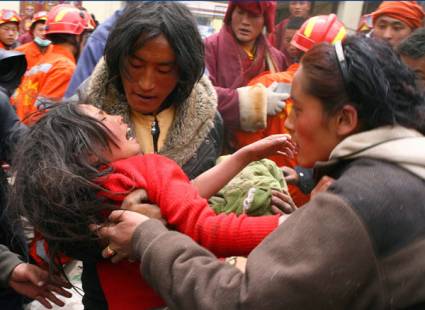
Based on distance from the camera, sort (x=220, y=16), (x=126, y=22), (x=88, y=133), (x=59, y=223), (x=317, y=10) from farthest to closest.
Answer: (x=317, y=10) → (x=220, y=16) → (x=126, y=22) → (x=88, y=133) → (x=59, y=223)

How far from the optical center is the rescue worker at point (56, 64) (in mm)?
4086

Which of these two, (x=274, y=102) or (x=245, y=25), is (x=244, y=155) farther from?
(x=245, y=25)

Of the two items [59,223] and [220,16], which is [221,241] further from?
[220,16]

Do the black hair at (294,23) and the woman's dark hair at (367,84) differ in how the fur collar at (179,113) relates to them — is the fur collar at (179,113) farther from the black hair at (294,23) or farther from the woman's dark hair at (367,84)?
the black hair at (294,23)

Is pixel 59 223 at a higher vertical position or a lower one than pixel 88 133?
lower

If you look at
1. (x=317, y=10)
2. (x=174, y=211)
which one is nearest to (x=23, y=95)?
(x=174, y=211)

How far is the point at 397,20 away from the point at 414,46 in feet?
5.27

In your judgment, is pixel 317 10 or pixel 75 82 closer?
pixel 75 82

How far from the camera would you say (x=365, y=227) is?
1.03m

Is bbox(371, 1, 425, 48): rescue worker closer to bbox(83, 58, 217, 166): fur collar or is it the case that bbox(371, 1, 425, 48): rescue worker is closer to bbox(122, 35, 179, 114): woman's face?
bbox(83, 58, 217, 166): fur collar

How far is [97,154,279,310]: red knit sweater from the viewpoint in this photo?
4.52ft

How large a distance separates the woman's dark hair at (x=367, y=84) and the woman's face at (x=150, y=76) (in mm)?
761

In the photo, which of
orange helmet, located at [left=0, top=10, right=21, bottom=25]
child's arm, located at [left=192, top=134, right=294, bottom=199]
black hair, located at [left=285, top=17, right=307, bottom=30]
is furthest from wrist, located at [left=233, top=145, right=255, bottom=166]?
orange helmet, located at [left=0, top=10, right=21, bottom=25]

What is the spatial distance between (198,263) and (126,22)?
110 centimetres
